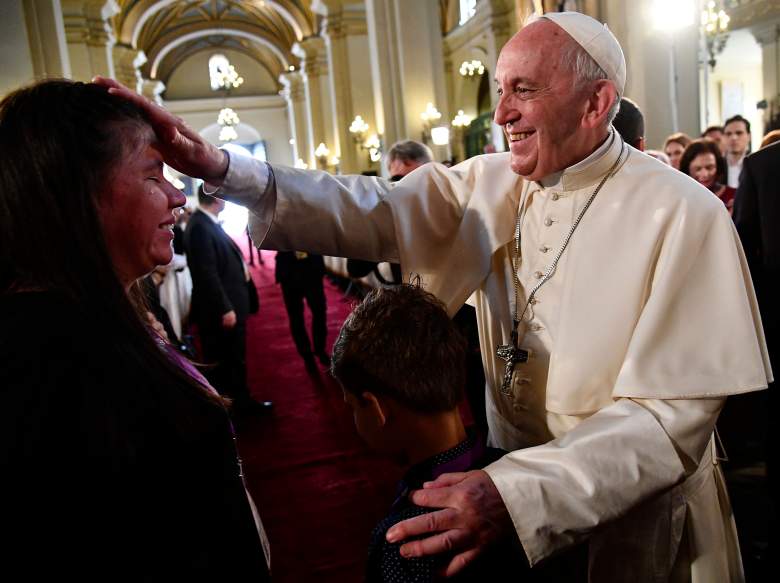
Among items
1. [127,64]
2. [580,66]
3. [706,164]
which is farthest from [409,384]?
[127,64]

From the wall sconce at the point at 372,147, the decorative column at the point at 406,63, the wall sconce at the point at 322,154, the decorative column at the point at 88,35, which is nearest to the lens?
the decorative column at the point at 406,63

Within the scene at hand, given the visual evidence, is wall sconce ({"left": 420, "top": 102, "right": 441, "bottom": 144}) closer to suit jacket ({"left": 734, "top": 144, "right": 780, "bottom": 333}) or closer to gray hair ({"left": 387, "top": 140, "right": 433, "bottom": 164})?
gray hair ({"left": 387, "top": 140, "right": 433, "bottom": 164})

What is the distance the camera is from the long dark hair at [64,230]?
975 mm

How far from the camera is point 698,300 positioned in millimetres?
1387

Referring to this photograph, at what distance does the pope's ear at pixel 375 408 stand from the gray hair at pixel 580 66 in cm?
87

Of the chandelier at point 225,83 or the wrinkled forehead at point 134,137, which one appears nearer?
the wrinkled forehead at point 134,137

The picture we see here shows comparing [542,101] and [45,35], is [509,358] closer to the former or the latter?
[542,101]

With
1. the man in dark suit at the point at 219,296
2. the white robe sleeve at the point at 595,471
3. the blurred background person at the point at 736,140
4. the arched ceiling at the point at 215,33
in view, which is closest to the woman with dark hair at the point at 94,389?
the white robe sleeve at the point at 595,471

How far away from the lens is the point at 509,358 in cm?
164

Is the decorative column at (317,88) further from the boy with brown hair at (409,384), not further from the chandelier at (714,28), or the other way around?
the boy with brown hair at (409,384)

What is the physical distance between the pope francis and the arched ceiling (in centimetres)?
2606

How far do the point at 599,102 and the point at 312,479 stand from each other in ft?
10.6

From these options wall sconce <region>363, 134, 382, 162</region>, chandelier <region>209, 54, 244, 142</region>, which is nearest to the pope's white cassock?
wall sconce <region>363, 134, 382, 162</region>

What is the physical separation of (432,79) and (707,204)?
10.6 metres
